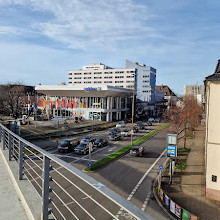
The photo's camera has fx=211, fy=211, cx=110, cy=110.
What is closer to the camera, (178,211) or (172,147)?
(178,211)

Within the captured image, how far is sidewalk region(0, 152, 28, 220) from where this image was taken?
11.7ft

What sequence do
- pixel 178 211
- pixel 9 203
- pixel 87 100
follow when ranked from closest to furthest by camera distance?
pixel 9 203 < pixel 178 211 < pixel 87 100

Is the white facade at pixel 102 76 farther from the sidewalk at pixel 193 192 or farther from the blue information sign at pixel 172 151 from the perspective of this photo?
the blue information sign at pixel 172 151

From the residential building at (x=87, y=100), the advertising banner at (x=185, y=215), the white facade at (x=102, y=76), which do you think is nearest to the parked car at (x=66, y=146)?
the advertising banner at (x=185, y=215)

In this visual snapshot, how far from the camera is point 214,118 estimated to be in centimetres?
1678

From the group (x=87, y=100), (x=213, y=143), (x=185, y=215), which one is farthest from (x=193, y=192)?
(x=87, y=100)

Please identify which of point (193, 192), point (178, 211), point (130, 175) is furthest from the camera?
point (130, 175)

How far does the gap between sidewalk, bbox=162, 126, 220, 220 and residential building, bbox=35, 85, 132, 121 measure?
153 feet

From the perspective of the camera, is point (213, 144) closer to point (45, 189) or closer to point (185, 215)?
point (185, 215)

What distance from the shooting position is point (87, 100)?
248ft

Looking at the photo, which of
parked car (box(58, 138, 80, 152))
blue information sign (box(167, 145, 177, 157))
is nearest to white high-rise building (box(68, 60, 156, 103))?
parked car (box(58, 138, 80, 152))

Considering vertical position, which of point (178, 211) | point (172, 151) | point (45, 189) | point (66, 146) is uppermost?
point (45, 189)

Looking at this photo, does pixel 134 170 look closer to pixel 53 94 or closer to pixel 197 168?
pixel 197 168

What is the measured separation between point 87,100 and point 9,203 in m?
72.0
